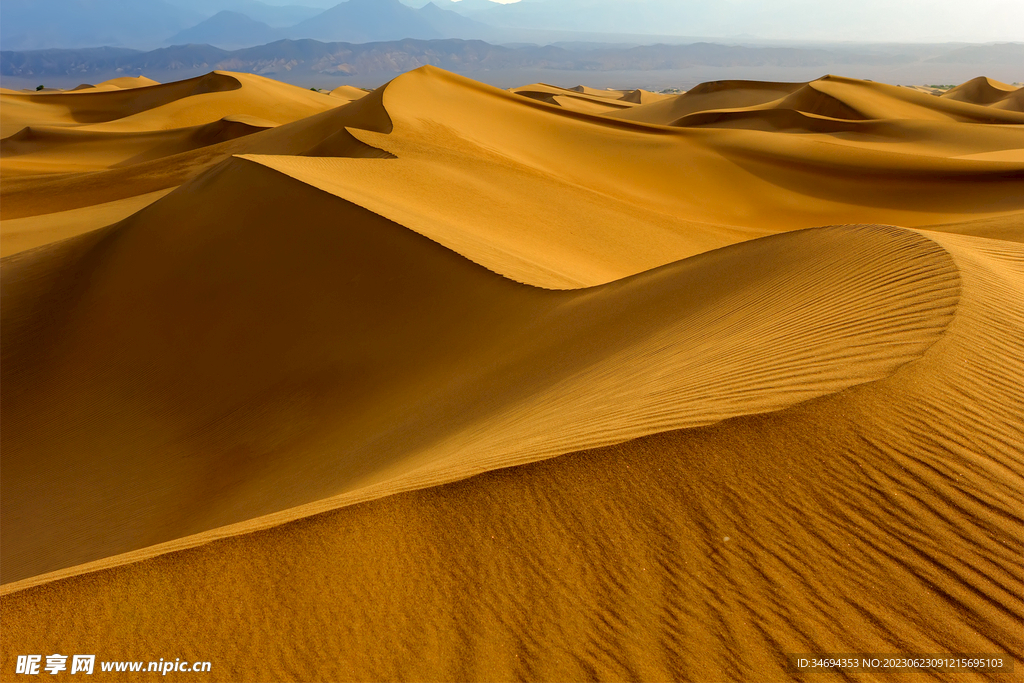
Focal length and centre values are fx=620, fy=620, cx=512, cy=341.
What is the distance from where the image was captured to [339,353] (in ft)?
26.1

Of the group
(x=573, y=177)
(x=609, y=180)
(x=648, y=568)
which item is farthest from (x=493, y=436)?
(x=609, y=180)

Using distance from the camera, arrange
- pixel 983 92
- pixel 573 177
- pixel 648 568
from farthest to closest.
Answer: pixel 983 92 → pixel 573 177 → pixel 648 568

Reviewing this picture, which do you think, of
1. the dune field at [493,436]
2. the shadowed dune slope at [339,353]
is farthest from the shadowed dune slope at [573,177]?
the shadowed dune slope at [339,353]

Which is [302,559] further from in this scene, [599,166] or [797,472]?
[599,166]

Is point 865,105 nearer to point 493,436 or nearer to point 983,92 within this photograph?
point 983,92

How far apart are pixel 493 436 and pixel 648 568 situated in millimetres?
1625

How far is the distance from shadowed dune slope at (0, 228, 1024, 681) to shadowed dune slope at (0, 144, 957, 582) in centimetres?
29

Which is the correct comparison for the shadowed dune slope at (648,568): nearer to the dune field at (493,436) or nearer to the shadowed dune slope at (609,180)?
the dune field at (493,436)

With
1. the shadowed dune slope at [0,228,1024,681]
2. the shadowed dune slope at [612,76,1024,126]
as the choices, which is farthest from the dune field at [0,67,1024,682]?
the shadowed dune slope at [612,76,1024,126]

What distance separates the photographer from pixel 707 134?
2420 cm

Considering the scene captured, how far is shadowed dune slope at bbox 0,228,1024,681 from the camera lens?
8.47 feet

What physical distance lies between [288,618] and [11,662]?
1.15m

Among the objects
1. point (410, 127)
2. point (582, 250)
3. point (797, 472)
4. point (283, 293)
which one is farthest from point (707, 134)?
point (797, 472)

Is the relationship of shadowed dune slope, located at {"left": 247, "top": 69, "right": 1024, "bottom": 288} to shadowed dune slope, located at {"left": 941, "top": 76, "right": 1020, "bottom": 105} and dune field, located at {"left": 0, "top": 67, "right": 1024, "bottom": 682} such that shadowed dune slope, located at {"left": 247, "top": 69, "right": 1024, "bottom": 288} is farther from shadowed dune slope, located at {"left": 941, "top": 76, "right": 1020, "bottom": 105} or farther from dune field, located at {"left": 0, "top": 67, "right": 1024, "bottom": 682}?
shadowed dune slope, located at {"left": 941, "top": 76, "right": 1020, "bottom": 105}
